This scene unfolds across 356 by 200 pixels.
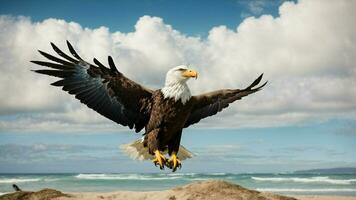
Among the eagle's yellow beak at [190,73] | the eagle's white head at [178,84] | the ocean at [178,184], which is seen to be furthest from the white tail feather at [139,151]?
the ocean at [178,184]

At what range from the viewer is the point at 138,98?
6.02m

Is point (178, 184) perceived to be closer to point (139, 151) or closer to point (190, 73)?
point (139, 151)

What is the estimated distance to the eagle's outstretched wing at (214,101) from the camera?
6435 millimetres

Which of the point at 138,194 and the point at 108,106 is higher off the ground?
the point at 108,106

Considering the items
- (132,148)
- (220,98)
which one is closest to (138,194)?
(132,148)

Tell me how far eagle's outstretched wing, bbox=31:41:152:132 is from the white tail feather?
1.89 feet

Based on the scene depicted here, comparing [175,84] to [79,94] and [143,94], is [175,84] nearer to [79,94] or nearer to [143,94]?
[143,94]

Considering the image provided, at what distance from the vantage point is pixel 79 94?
5984mm

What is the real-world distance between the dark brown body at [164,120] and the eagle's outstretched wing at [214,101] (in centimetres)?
68

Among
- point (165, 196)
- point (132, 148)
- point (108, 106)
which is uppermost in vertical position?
point (108, 106)

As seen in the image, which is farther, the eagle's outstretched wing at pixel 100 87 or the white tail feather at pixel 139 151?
the white tail feather at pixel 139 151

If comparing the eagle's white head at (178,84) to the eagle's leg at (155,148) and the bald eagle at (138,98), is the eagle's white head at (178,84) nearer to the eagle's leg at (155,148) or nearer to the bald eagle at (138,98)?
the bald eagle at (138,98)

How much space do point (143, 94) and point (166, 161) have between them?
90 cm

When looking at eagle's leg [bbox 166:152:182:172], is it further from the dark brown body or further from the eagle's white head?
the eagle's white head
